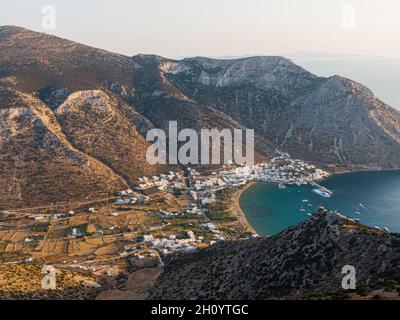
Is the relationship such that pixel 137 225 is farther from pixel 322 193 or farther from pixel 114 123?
pixel 322 193

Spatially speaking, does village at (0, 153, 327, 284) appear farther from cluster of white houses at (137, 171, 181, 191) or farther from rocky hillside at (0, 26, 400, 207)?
rocky hillside at (0, 26, 400, 207)

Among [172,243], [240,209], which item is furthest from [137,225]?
[240,209]

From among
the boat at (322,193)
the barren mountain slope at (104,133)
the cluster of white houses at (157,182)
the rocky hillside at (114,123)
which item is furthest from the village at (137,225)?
the boat at (322,193)

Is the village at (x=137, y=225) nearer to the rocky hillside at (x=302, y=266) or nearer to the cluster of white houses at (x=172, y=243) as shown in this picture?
the cluster of white houses at (x=172, y=243)

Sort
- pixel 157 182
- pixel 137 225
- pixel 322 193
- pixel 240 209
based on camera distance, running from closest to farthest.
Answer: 1. pixel 137 225
2. pixel 240 209
3. pixel 157 182
4. pixel 322 193

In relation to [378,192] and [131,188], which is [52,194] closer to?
[131,188]
